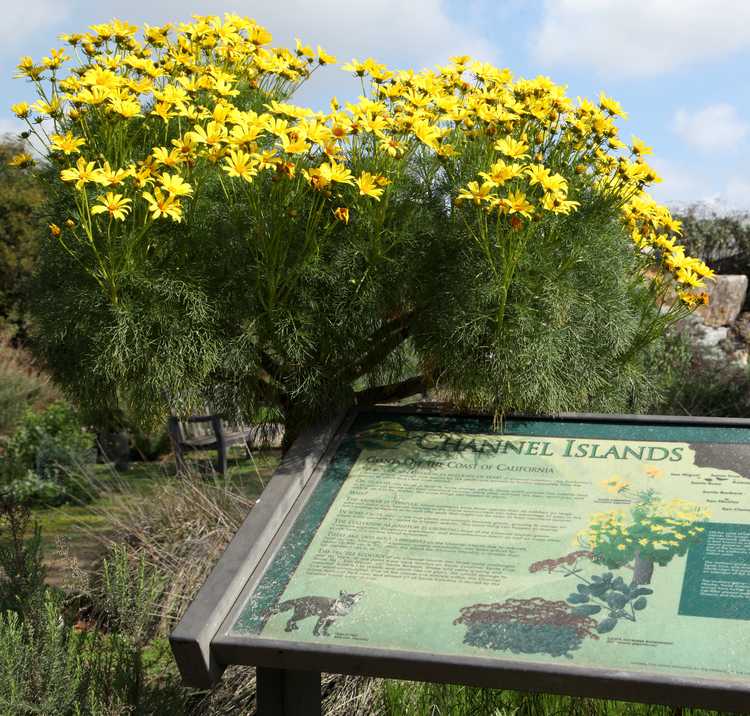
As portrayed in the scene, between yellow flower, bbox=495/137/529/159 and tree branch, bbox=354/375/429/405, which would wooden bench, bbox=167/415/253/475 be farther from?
yellow flower, bbox=495/137/529/159

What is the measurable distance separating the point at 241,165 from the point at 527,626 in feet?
4.81

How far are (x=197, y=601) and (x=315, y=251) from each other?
1175mm

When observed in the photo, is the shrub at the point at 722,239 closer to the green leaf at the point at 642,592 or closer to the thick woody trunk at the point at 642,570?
the thick woody trunk at the point at 642,570

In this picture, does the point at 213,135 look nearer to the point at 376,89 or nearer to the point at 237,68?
the point at 376,89

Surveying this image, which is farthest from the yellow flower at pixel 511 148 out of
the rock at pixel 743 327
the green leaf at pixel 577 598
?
the rock at pixel 743 327

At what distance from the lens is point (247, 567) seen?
265 centimetres

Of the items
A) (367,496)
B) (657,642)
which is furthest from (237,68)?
(657,642)

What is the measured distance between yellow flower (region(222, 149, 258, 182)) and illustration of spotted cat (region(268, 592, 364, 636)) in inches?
46.0

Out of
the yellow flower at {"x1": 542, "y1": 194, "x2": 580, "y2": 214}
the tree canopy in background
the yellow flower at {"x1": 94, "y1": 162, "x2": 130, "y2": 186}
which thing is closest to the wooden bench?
the yellow flower at {"x1": 94, "y1": 162, "x2": 130, "y2": 186}

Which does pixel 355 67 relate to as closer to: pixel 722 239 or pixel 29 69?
pixel 29 69

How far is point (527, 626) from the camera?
7.72ft

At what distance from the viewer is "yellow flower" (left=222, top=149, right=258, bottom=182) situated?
2822 millimetres

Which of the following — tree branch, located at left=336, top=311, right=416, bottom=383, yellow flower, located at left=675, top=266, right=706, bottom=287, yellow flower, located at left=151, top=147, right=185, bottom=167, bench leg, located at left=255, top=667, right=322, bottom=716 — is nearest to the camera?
bench leg, located at left=255, top=667, right=322, bottom=716

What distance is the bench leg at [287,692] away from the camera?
9.09ft
